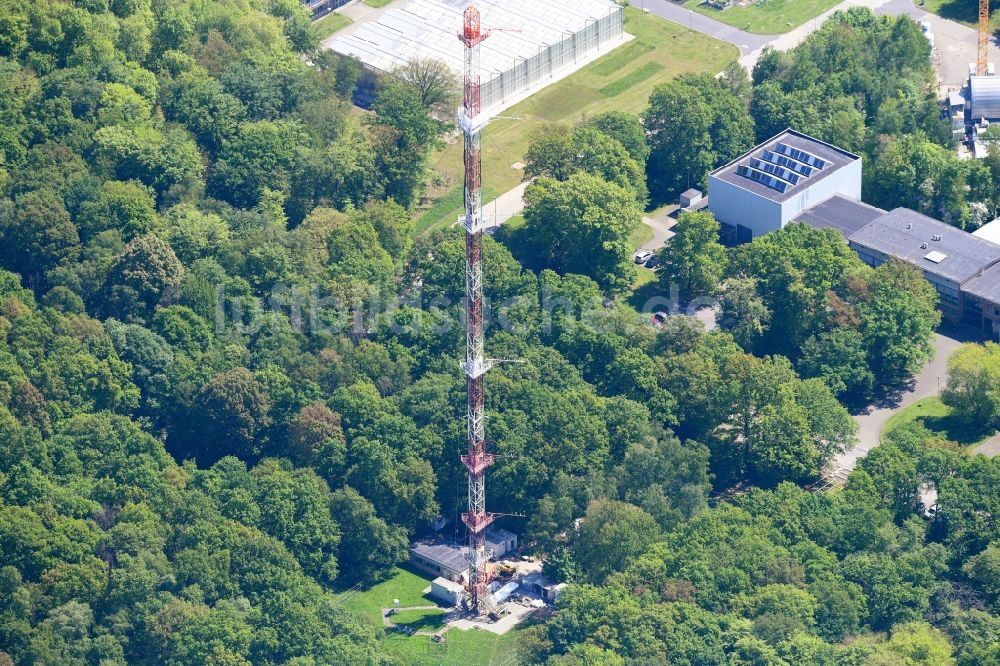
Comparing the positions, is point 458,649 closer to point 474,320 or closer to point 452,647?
point 452,647

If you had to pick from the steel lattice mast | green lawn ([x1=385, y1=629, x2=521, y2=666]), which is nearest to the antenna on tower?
the steel lattice mast

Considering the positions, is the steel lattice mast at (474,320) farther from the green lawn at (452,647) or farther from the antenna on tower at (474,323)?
the green lawn at (452,647)

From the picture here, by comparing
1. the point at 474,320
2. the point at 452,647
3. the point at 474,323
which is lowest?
the point at 452,647

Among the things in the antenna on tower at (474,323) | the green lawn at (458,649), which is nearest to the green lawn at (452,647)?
the green lawn at (458,649)

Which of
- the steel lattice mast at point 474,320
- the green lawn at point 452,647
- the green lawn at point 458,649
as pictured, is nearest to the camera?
the steel lattice mast at point 474,320

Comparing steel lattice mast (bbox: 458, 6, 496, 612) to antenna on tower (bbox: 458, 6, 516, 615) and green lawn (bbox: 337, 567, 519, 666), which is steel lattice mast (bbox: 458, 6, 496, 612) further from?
green lawn (bbox: 337, 567, 519, 666)

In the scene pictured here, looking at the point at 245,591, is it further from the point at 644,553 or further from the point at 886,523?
the point at 886,523

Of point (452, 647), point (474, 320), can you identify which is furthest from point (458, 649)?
point (474, 320)

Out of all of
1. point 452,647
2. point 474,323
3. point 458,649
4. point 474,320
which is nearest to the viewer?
point 474,320

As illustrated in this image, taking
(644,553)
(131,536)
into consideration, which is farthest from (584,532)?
(131,536)
